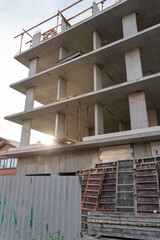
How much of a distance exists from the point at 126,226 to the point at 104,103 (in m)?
11.5

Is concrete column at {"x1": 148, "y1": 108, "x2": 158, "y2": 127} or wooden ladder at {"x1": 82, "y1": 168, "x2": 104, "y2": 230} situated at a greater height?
concrete column at {"x1": 148, "y1": 108, "x2": 158, "y2": 127}

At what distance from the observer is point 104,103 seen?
1528 cm

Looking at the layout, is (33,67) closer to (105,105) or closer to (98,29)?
(98,29)

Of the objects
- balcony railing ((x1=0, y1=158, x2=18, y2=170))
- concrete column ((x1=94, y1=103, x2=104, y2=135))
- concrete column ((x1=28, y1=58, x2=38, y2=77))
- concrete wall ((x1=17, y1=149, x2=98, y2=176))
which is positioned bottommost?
concrete wall ((x1=17, y1=149, x2=98, y2=176))

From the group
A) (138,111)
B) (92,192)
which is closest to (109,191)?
(92,192)

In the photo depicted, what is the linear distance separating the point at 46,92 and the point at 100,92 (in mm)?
8829

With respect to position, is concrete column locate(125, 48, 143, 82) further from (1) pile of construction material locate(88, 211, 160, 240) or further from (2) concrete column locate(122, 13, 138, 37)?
(1) pile of construction material locate(88, 211, 160, 240)

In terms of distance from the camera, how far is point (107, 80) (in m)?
18.5

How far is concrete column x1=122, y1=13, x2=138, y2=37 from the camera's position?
13.7 meters

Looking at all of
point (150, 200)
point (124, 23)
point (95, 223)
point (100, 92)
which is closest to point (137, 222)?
point (95, 223)

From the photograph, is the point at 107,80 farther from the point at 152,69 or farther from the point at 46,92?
the point at 46,92

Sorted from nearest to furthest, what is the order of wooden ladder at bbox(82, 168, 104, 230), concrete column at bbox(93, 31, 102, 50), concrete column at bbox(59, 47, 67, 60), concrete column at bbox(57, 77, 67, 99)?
1. wooden ladder at bbox(82, 168, 104, 230)
2. concrete column at bbox(93, 31, 102, 50)
3. concrete column at bbox(57, 77, 67, 99)
4. concrete column at bbox(59, 47, 67, 60)

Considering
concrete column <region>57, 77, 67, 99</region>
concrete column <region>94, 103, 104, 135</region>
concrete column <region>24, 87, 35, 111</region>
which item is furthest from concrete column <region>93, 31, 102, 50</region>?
concrete column <region>24, 87, 35, 111</region>

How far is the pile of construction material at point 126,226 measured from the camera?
425 cm
